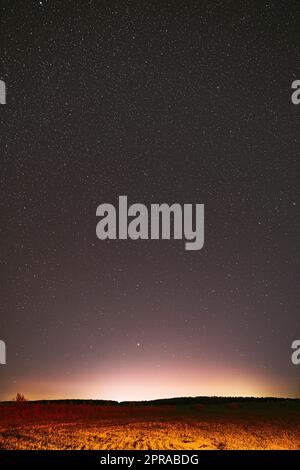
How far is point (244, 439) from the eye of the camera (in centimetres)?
1855

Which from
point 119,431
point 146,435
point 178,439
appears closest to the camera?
point 178,439
